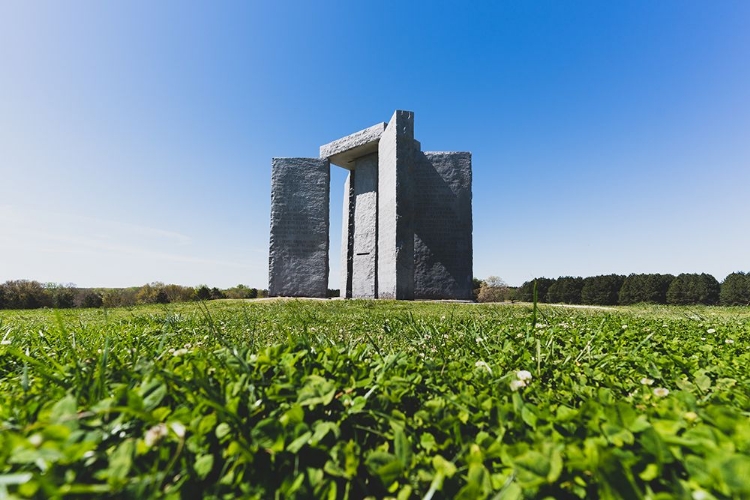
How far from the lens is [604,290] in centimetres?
2280

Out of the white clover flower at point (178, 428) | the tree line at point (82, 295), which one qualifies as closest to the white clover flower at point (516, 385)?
the white clover flower at point (178, 428)

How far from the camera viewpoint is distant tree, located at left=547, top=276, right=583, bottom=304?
2450 centimetres

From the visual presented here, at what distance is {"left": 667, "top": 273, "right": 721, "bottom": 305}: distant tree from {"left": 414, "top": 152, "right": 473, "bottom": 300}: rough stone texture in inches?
625

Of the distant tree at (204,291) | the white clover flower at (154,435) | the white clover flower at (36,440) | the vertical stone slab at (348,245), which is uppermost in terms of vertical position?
the vertical stone slab at (348,245)

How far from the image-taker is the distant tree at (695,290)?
63.7 feet

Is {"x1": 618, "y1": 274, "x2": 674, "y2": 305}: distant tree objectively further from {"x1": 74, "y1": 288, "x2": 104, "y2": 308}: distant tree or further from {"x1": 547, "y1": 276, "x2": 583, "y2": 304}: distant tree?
{"x1": 74, "y1": 288, "x2": 104, "y2": 308}: distant tree

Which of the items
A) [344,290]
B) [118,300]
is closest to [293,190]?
[344,290]

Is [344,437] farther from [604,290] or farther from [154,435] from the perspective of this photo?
[604,290]

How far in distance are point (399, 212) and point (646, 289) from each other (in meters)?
19.0

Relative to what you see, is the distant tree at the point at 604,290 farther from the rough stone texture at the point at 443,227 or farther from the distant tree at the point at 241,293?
the distant tree at the point at 241,293

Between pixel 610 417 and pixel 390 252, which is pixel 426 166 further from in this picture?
pixel 610 417

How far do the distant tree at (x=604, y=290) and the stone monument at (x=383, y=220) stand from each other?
15.4 meters

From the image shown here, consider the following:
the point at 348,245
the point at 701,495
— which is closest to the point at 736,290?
the point at 348,245

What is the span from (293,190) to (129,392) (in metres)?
13.6
